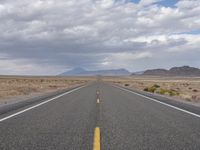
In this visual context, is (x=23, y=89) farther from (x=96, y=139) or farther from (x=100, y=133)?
(x=96, y=139)

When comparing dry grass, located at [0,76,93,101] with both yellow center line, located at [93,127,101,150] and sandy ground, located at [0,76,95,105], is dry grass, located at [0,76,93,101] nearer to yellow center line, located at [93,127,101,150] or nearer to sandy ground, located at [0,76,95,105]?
sandy ground, located at [0,76,95,105]

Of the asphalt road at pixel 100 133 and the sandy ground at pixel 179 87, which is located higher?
the asphalt road at pixel 100 133

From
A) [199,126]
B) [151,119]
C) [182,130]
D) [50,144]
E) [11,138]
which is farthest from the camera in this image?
[151,119]

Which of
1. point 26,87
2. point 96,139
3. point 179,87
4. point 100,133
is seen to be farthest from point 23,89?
point 96,139

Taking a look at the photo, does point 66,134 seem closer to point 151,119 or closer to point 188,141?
point 188,141

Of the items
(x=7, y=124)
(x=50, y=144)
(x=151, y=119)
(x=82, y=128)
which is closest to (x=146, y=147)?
(x=50, y=144)

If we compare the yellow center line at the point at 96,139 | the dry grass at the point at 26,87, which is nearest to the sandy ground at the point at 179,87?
the yellow center line at the point at 96,139

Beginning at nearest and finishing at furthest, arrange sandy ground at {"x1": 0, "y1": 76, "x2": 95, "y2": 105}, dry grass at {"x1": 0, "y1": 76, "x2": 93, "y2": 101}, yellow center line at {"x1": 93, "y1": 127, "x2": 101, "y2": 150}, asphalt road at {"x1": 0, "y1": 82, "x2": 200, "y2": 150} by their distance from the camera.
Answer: yellow center line at {"x1": 93, "y1": 127, "x2": 101, "y2": 150}, asphalt road at {"x1": 0, "y1": 82, "x2": 200, "y2": 150}, sandy ground at {"x1": 0, "y1": 76, "x2": 95, "y2": 105}, dry grass at {"x1": 0, "y1": 76, "x2": 93, "y2": 101}

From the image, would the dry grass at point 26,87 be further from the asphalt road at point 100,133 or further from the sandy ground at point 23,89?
the asphalt road at point 100,133

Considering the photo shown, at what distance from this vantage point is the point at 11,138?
23.3 feet

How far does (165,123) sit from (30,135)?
4.43m

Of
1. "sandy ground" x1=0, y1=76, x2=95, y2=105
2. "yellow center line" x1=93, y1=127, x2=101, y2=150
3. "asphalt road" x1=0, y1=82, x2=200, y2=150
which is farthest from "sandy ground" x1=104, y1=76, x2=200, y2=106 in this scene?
"sandy ground" x1=0, y1=76, x2=95, y2=105

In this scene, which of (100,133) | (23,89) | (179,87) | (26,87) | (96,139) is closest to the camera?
(96,139)

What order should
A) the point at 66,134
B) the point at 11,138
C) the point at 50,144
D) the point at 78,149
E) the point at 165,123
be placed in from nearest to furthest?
the point at 78,149, the point at 50,144, the point at 11,138, the point at 66,134, the point at 165,123
